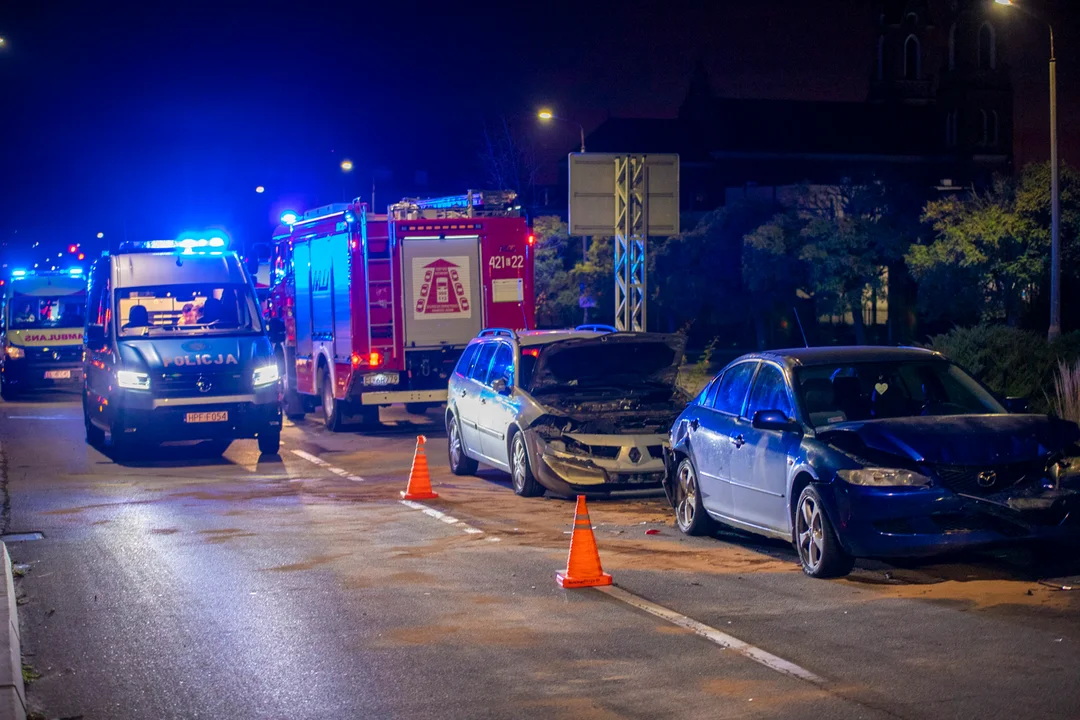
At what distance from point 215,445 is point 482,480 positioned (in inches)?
249

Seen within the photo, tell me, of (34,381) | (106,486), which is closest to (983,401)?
(106,486)

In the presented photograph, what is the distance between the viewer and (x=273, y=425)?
59.3 ft

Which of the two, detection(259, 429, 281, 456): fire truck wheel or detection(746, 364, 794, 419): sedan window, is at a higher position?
detection(746, 364, 794, 419): sedan window

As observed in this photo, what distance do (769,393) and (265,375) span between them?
9.51 meters

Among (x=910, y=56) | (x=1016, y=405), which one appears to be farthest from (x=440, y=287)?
(x=910, y=56)

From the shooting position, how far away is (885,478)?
8.59 metres

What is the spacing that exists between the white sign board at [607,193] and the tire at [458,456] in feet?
16.1

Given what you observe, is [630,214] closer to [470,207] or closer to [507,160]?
[470,207]

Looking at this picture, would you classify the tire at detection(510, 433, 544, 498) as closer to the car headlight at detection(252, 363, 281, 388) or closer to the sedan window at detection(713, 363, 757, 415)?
the sedan window at detection(713, 363, 757, 415)

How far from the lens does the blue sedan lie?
8.52m

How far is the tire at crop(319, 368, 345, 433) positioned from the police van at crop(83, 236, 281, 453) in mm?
3339

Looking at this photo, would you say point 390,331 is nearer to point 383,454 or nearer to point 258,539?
point 383,454

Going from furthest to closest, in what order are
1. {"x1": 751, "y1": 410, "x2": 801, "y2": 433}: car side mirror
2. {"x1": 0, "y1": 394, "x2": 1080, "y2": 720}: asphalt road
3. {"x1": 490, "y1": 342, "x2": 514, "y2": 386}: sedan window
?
1. {"x1": 490, "y1": 342, "x2": 514, "y2": 386}: sedan window
2. {"x1": 751, "y1": 410, "x2": 801, "y2": 433}: car side mirror
3. {"x1": 0, "y1": 394, "x2": 1080, "y2": 720}: asphalt road

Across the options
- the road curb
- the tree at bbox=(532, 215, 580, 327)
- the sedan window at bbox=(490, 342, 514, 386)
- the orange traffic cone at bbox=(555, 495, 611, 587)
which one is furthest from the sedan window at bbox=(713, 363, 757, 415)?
the tree at bbox=(532, 215, 580, 327)
